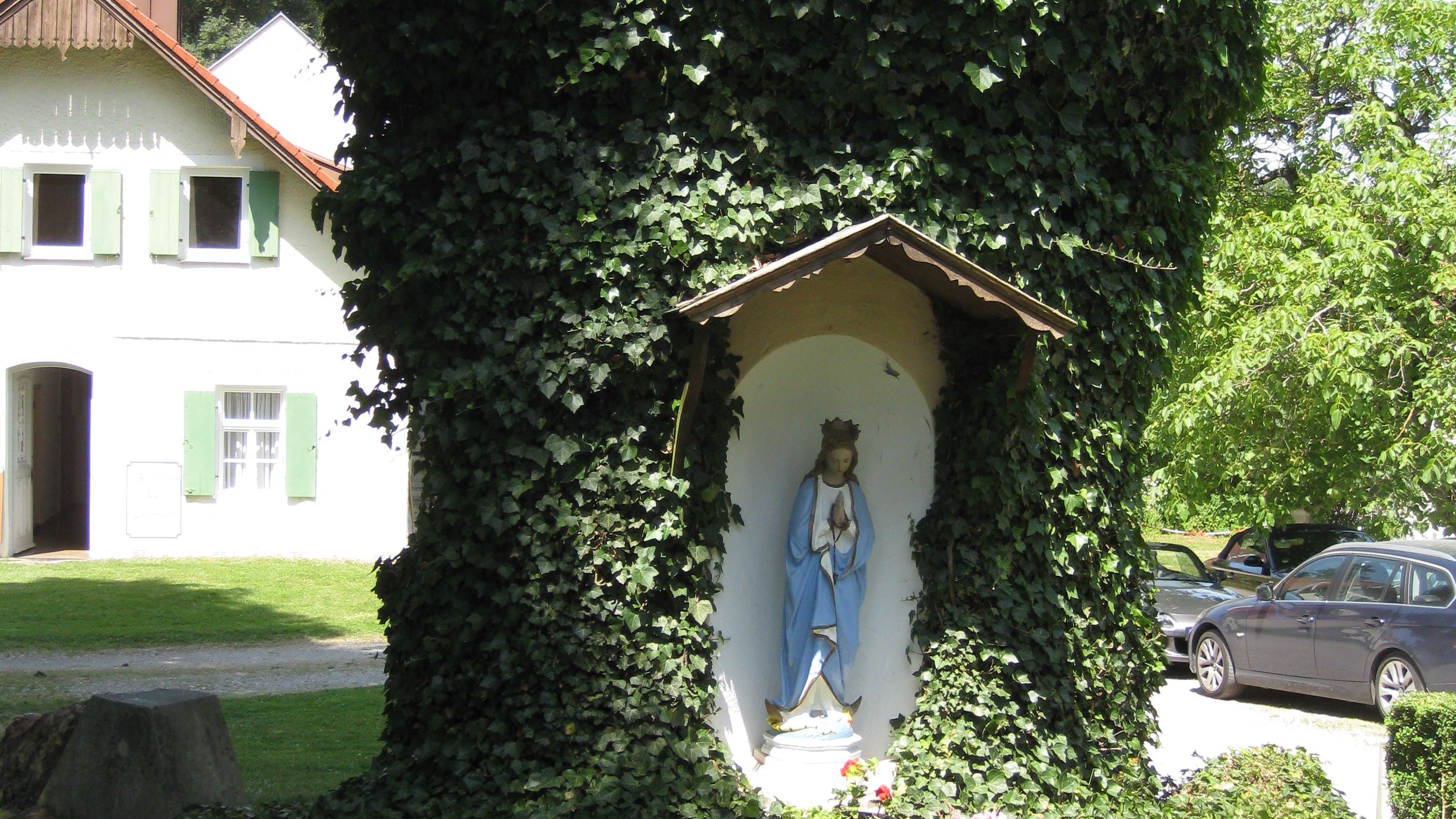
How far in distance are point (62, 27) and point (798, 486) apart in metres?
14.5

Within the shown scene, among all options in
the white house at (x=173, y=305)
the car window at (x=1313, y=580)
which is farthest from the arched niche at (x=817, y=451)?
the white house at (x=173, y=305)

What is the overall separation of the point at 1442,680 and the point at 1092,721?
497 centimetres

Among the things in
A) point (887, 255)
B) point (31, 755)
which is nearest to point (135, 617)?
point (31, 755)

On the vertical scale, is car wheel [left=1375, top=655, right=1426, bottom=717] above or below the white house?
below

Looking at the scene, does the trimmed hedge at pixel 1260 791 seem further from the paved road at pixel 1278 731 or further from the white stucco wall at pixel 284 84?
the white stucco wall at pixel 284 84

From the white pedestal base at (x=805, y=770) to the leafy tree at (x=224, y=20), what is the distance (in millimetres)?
31148

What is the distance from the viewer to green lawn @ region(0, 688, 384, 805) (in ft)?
23.9

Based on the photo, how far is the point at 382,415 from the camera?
646 cm

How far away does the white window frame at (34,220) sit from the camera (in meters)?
17.1

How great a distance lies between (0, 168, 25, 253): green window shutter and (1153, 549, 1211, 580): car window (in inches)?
622

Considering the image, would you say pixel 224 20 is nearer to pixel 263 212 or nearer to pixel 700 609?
pixel 263 212

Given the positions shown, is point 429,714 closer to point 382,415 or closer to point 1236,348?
point 382,415

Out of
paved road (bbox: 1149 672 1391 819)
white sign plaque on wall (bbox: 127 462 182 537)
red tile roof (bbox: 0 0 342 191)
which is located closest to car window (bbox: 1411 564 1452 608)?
paved road (bbox: 1149 672 1391 819)

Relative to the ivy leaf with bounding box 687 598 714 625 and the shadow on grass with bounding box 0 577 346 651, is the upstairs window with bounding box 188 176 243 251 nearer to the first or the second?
the shadow on grass with bounding box 0 577 346 651
